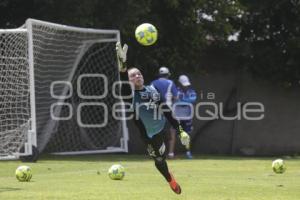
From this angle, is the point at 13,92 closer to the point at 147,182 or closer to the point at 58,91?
the point at 58,91

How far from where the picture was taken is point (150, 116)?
1116 centimetres

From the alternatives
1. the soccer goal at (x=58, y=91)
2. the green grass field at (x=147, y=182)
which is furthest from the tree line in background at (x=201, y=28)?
the green grass field at (x=147, y=182)

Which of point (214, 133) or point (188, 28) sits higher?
point (188, 28)

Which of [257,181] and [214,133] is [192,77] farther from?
[257,181]

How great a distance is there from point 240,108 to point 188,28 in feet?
12.0

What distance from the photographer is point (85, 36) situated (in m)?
20.6

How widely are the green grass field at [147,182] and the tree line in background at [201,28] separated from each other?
525cm

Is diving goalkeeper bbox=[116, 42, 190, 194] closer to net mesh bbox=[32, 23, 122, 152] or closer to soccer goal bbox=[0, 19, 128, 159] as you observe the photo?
soccer goal bbox=[0, 19, 128, 159]

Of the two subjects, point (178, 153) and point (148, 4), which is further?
point (178, 153)

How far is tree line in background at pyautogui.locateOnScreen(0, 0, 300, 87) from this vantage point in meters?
20.7

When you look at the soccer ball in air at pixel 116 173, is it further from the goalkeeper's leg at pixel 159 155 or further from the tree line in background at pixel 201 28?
the tree line in background at pixel 201 28

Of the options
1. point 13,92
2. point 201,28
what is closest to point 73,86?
point 13,92

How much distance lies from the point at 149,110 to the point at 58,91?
9.71m

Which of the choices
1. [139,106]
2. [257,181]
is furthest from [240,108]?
[139,106]
